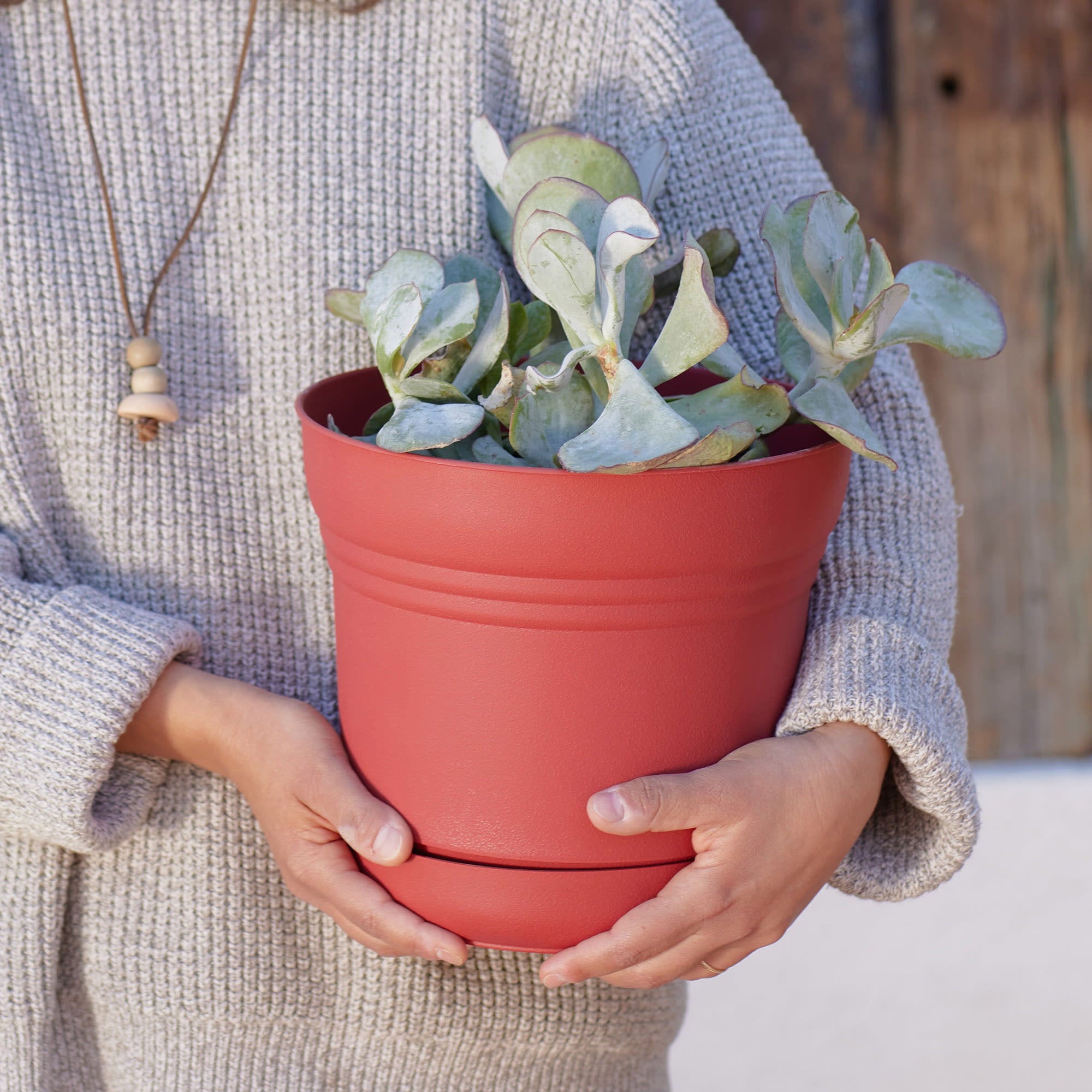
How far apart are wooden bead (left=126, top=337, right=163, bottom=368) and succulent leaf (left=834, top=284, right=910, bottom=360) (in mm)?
341

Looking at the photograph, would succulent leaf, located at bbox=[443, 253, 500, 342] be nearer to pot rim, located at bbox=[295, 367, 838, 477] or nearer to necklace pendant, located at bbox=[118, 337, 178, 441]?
pot rim, located at bbox=[295, 367, 838, 477]

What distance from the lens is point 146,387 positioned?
0.57 m

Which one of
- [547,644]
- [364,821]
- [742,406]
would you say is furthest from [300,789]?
[742,406]

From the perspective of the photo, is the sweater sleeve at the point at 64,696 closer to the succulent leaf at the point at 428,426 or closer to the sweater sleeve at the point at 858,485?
the succulent leaf at the point at 428,426

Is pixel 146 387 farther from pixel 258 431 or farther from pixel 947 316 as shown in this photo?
pixel 947 316

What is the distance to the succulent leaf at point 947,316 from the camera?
0.44 metres

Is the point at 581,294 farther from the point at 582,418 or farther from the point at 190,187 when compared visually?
the point at 190,187

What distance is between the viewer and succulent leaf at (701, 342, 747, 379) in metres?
0.46

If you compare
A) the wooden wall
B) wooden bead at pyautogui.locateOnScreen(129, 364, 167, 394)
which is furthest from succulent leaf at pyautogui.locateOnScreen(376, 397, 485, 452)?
the wooden wall

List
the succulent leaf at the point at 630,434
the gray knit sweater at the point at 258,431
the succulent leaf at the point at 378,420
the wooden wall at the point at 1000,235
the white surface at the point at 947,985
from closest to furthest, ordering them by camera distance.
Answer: the succulent leaf at the point at 630,434
the succulent leaf at the point at 378,420
the gray knit sweater at the point at 258,431
the wooden wall at the point at 1000,235
the white surface at the point at 947,985

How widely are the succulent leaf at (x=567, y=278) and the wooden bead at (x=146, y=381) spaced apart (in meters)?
0.25

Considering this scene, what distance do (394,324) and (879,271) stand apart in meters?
0.18

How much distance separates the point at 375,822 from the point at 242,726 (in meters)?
0.11

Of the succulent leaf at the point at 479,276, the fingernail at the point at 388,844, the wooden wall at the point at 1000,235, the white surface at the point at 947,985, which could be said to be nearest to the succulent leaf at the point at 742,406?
the succulent leaf at the point at 479,276
